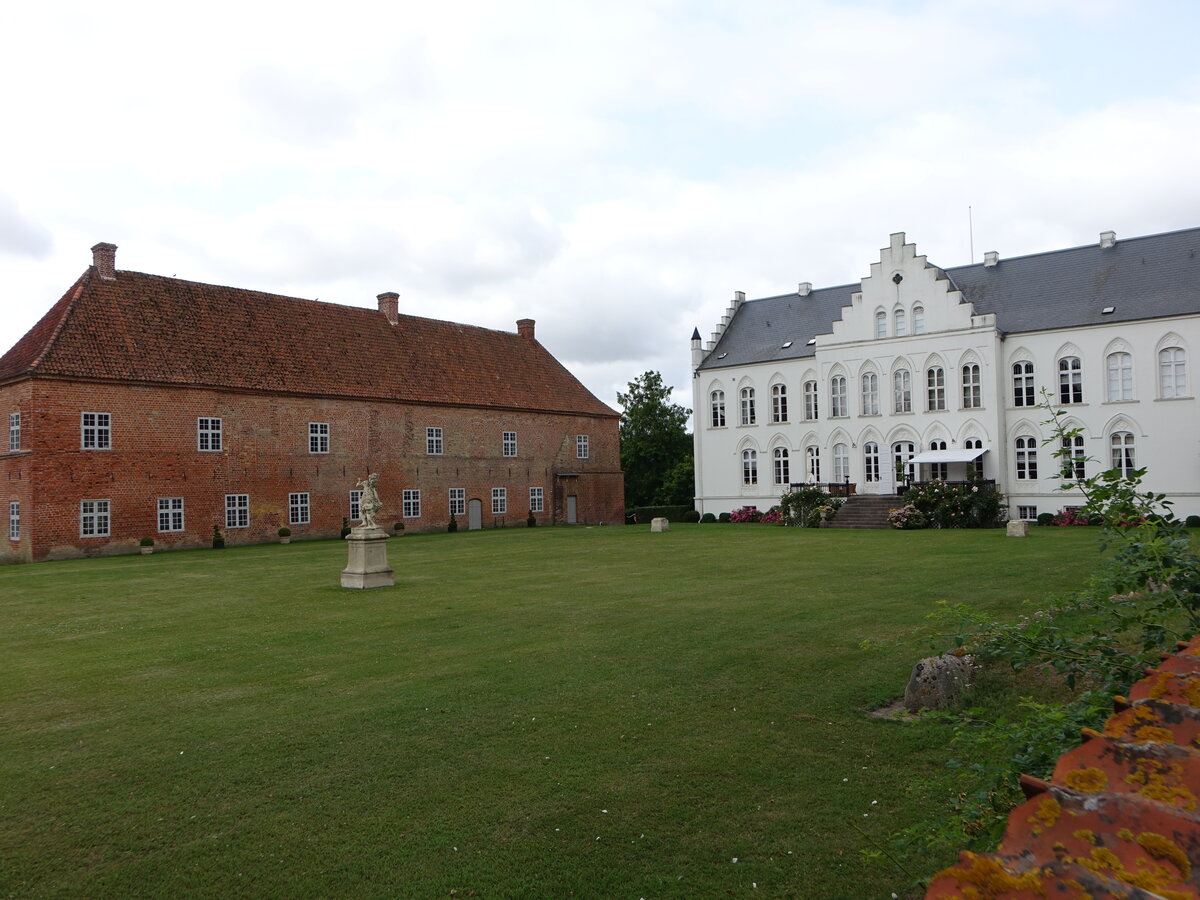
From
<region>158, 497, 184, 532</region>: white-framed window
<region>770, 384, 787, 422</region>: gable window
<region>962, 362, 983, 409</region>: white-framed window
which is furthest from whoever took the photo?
<region>770, 384, 787, 422</region>: gable window

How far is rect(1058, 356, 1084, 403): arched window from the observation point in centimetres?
3625

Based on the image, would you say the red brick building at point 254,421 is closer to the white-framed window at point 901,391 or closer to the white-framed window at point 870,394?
the white-framed window at point 870,394

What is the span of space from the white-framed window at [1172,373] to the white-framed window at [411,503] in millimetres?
32476

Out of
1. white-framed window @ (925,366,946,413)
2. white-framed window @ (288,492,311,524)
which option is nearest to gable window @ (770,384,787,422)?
white-framed window @ (925,366,946,413)

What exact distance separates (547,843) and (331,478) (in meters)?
34.8

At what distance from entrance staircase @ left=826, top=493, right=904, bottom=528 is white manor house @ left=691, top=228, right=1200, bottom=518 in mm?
2161

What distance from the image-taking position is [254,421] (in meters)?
35.3

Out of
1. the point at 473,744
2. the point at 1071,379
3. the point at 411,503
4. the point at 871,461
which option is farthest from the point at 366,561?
the point at 1071,379

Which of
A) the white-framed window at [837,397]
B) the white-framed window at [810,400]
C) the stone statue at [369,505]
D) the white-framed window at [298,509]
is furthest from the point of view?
the white-framed window at [810,400]

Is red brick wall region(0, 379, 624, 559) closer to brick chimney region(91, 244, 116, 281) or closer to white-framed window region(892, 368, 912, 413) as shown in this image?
brick chimney region(91, 244, 116, 281)

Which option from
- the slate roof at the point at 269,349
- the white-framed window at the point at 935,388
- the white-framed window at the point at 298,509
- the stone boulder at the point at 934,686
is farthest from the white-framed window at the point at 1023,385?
the stone boulder at the point at 934,686

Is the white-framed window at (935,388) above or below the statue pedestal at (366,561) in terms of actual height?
above

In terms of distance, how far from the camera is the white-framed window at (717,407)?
154 feet

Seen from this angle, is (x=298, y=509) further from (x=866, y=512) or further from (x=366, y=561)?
(x=866, y=512)
